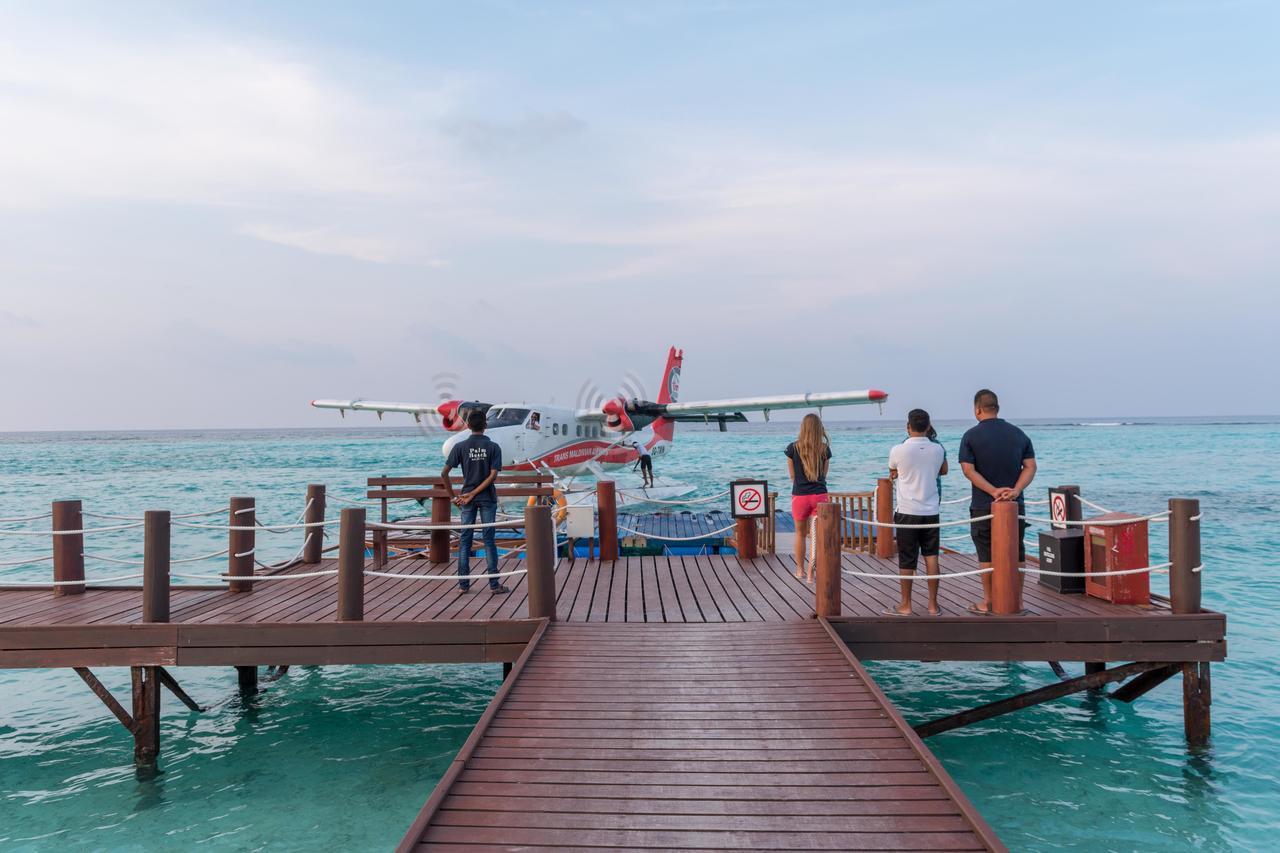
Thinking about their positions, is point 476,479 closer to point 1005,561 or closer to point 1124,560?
point 1005,561

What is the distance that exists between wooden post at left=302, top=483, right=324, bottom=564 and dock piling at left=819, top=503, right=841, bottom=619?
6104 millimetres

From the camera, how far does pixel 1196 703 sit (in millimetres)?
7723

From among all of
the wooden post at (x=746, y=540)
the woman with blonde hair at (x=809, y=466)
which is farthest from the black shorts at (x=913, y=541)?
the wooden post at (x=746, y=540)

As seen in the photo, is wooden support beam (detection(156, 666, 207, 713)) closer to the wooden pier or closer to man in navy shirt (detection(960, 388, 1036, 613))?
the wooden pier

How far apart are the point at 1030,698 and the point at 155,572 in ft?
28.0

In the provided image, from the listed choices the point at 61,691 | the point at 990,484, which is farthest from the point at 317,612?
the point at 990,484

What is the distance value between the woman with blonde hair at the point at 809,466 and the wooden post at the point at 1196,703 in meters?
3.67

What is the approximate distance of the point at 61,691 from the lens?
1056cm

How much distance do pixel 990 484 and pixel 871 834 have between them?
4254 millimetres

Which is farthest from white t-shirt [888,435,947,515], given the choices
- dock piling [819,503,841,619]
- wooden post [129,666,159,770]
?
wooden post [129,666,159,770]

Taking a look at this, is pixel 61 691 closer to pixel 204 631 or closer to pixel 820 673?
pixel 204 631

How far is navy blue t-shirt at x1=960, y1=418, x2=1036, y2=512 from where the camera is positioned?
7.18 metres

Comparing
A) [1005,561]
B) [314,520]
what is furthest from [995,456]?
[314,520]

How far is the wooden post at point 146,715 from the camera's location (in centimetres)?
773
